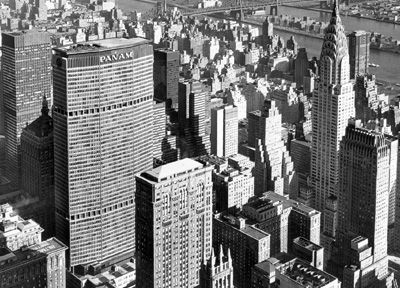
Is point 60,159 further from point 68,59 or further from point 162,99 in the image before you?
point 162,99

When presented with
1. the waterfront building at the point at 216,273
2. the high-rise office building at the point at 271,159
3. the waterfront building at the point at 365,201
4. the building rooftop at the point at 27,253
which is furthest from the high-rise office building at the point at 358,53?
the building rooftop at the point at 27,253

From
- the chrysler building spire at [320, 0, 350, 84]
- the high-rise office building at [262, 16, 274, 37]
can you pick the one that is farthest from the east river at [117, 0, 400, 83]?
the chrysler building spire at [320, 0, 350, 84]

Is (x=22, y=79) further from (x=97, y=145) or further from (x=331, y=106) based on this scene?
(x=331, y=106)

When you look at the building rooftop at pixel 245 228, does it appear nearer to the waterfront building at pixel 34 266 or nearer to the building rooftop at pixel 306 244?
the building rooftop at pixel 306 244

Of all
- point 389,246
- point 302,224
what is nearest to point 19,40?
point 302,224

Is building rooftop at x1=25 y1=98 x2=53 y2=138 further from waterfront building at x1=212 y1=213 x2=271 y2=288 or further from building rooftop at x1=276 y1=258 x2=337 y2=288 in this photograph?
building rooftop at x1=276 y1=258 x2=337 y2=288

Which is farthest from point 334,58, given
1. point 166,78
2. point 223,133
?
point 166,78
